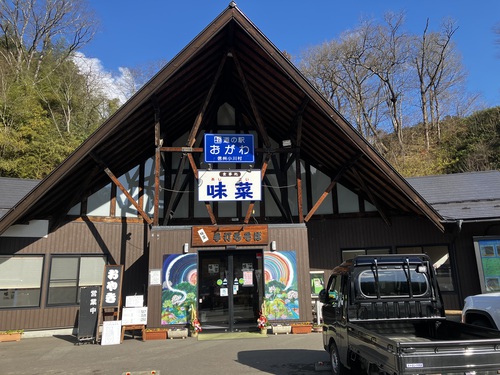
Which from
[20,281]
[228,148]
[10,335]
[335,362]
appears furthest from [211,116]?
[335,362]

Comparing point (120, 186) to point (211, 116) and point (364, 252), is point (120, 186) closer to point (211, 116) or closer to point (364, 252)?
point (211, 116)

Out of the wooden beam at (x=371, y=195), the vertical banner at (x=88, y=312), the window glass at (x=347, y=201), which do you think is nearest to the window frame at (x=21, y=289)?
the vertical banner at (x=88, y=312)

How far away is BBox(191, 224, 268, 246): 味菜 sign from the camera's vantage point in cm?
1046

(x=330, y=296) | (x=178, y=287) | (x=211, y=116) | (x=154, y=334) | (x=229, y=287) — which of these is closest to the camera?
(x=330, y=296)

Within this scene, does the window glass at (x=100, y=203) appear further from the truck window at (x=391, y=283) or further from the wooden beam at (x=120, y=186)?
the truck window at (x=391, y=283)

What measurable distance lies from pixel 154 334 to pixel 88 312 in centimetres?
201

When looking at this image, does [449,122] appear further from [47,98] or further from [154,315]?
[47,98]

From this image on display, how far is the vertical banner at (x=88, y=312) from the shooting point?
32.0ft

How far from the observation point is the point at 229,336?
9.87 metres

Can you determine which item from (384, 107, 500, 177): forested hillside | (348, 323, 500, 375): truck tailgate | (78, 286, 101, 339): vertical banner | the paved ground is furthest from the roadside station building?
(384, 107, 500, 177): forested hillside

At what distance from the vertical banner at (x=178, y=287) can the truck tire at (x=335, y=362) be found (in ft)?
16.4

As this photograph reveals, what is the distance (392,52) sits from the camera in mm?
32094

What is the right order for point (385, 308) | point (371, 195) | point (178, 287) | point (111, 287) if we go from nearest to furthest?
point (385, 308)
point (178, 287)
point (111, 287)
point (371, 195)

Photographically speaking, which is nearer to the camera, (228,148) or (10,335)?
(10,335)
